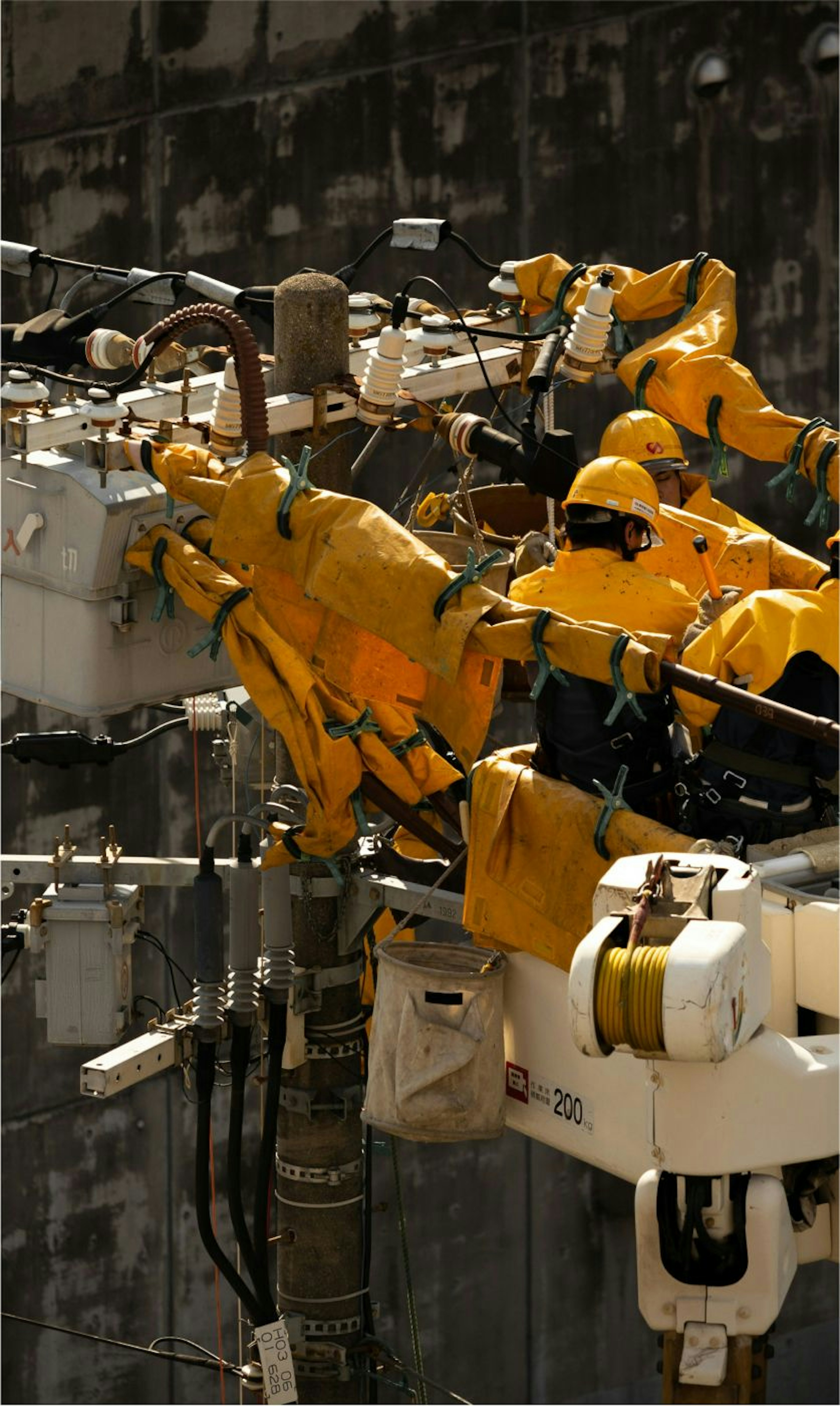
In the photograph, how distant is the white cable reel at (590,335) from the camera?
36.3 feet

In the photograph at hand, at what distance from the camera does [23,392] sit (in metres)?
10.5

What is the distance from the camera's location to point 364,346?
12.0 metres

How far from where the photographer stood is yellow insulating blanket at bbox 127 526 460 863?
1034cm

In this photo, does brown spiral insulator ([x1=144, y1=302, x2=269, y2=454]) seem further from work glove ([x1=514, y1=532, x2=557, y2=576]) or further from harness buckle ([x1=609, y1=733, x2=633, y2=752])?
harness buckle ([x1=609, y1=733, x2=633, y2=752])

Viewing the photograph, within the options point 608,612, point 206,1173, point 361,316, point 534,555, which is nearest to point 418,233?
point 361,316

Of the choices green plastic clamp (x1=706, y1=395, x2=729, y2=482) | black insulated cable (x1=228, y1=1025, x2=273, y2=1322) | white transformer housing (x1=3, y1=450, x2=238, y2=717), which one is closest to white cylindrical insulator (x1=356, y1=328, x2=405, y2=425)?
white transformer housing (x1=3, y1=450, x2=238, y2=717)

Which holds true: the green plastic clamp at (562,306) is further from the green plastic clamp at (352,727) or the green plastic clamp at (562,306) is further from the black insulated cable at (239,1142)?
the black insulated cable at (239,1142)

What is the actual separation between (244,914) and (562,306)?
11.3ft

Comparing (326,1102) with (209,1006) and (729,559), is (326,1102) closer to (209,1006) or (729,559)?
(209,1006)

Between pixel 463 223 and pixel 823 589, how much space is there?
28.2 ft

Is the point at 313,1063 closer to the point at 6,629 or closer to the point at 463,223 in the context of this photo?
the point at 6,629

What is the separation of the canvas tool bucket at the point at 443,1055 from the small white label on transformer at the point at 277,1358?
1705mm

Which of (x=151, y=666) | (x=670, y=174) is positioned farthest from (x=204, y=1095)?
(x=670, y=174)

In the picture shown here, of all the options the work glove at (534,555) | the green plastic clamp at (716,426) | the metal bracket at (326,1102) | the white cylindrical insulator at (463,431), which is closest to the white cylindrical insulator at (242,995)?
the metal bracket at (326,1102)
